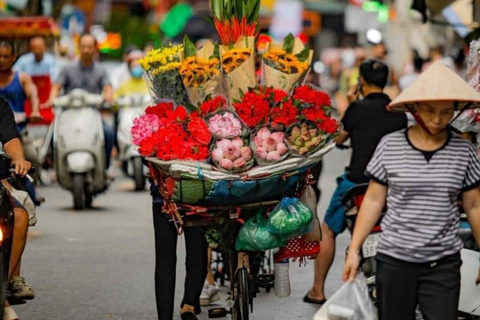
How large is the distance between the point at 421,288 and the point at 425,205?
1.30ft

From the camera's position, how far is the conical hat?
6.11 m

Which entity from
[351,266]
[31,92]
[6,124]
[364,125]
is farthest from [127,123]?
[351,266]

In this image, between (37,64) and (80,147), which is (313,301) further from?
(37,64)

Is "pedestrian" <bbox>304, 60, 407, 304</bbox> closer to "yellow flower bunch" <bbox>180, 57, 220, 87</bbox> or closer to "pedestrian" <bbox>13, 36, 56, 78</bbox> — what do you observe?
"yellow flower bunch" <bbox>180, 57, 220, 87</bbox>

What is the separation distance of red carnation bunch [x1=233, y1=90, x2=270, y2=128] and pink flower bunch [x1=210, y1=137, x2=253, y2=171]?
0.46 feet

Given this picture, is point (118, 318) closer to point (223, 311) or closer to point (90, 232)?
point (223, 311)

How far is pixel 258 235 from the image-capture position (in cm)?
763

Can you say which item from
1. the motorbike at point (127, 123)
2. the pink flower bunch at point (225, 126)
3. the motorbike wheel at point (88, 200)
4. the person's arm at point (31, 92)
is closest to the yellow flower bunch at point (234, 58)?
the pink flower bunch at point (225, 126)

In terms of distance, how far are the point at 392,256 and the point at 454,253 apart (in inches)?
11.3

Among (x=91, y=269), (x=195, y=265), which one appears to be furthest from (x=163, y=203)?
(x=91, y=269)

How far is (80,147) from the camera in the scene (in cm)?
1543

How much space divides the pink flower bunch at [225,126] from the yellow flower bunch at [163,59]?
0.50 m

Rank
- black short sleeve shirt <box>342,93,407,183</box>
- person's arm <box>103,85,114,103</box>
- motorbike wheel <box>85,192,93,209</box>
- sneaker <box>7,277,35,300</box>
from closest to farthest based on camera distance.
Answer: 1. sneaker <box>7,277,35,300</box>
2. black short sleeve shirt <box>342,93,407,183</box>
3. motorbike wheel <box>85,192,93,209</box>
4. person's arm <box>103,85,114,103</box>

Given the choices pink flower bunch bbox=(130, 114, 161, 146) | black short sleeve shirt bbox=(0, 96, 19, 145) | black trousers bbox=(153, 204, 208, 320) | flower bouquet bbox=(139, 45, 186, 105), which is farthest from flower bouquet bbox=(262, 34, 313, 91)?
black short sleeve shirt bbox=(0, 96, 19, 145)
